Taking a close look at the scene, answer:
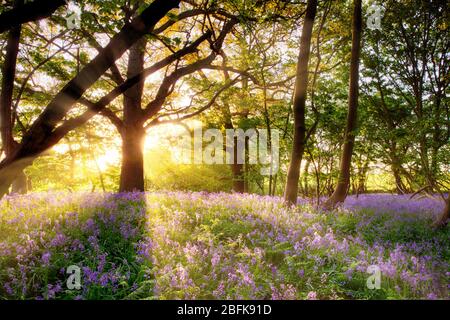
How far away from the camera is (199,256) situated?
4.41 m

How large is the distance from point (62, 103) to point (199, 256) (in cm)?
→ 269

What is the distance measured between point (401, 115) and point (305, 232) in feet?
54.5

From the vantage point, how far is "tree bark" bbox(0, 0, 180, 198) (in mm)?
2957

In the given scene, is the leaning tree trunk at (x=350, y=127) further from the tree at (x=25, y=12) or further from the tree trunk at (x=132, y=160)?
the tree at (x=25, y=12)

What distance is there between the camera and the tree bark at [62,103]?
9.70 feet

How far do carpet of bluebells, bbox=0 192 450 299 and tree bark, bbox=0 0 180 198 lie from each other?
1.53m

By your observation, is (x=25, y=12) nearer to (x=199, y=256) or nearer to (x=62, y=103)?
(x=62, y=103)

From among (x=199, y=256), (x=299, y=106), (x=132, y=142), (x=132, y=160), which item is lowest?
(x=199, y=256)

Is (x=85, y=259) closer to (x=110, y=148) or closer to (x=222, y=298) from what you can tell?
(x=222, y=298)

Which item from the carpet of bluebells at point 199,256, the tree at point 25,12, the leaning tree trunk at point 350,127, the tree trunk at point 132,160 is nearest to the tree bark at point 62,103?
the tree at point 25,12

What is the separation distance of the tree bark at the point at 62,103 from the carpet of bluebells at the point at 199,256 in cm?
153

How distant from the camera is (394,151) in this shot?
15391 millimetres

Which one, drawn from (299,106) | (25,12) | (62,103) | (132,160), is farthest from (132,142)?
(25,12)
